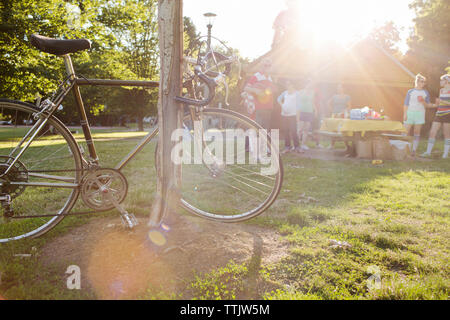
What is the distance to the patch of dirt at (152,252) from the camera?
6.00ft

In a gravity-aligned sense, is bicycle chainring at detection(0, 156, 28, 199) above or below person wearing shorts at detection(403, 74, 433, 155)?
below

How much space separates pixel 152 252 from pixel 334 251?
1.45m

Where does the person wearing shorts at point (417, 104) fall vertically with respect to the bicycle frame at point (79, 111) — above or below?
above

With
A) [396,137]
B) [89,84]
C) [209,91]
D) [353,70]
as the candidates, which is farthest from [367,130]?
[353,70]

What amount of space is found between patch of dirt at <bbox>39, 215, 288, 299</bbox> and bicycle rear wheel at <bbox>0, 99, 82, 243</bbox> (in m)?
0.38

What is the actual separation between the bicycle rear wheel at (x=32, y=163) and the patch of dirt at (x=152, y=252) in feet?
1.24

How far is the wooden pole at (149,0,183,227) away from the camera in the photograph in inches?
86.7

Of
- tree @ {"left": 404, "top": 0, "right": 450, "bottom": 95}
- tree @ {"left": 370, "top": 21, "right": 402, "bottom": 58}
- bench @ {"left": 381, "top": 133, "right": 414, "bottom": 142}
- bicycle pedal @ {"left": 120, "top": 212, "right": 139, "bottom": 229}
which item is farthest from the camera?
tree @ {"left": 370, "top": 21, "right": 402, "bottom": 58}

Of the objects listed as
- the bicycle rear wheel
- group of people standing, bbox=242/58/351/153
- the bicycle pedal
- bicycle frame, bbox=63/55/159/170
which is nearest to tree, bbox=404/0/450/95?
group of people standing, bbox=242/58/351/153

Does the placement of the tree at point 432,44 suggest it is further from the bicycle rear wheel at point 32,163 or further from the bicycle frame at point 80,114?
the bicycle rear wheel at point 32,163

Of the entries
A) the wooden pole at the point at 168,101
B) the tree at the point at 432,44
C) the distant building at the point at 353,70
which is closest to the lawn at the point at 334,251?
the wooden pole at the point at 168,101

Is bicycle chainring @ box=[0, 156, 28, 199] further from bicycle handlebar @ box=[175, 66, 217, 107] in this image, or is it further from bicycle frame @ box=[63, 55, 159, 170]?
bicycle handlebar @ box=[175, 66, 217, 107]
